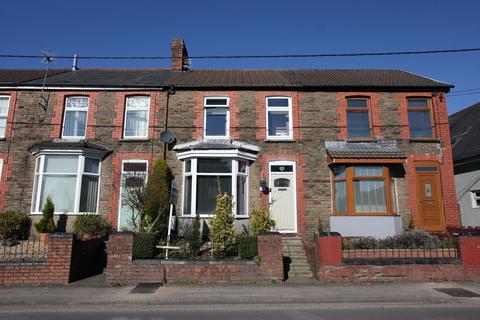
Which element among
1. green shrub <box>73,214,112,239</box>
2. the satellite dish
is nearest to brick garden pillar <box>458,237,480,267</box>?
the satellite dish

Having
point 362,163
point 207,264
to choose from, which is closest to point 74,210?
point 207,264

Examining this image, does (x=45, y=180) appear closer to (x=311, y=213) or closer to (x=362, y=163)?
(x=311, y=213)

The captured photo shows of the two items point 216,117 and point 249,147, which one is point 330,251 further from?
point 216,117

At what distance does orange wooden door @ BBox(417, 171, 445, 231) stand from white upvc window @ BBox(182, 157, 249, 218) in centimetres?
711

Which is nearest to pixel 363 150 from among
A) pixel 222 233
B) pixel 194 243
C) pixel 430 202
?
pixel 430 202

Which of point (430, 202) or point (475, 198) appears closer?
point (430, 202)

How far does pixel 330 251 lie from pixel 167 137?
26.5 feet

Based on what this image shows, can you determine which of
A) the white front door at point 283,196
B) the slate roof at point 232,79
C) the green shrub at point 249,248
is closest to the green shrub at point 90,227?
the green shrub at point 249,248

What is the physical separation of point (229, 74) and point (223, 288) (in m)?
12.1

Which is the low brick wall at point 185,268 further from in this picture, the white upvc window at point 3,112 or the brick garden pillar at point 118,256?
the white upvc window at point 3,112

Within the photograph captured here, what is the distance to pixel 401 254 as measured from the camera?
9.89m

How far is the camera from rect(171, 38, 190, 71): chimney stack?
18.8 meters

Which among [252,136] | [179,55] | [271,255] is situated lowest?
[271,255]

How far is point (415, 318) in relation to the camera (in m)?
6.64
